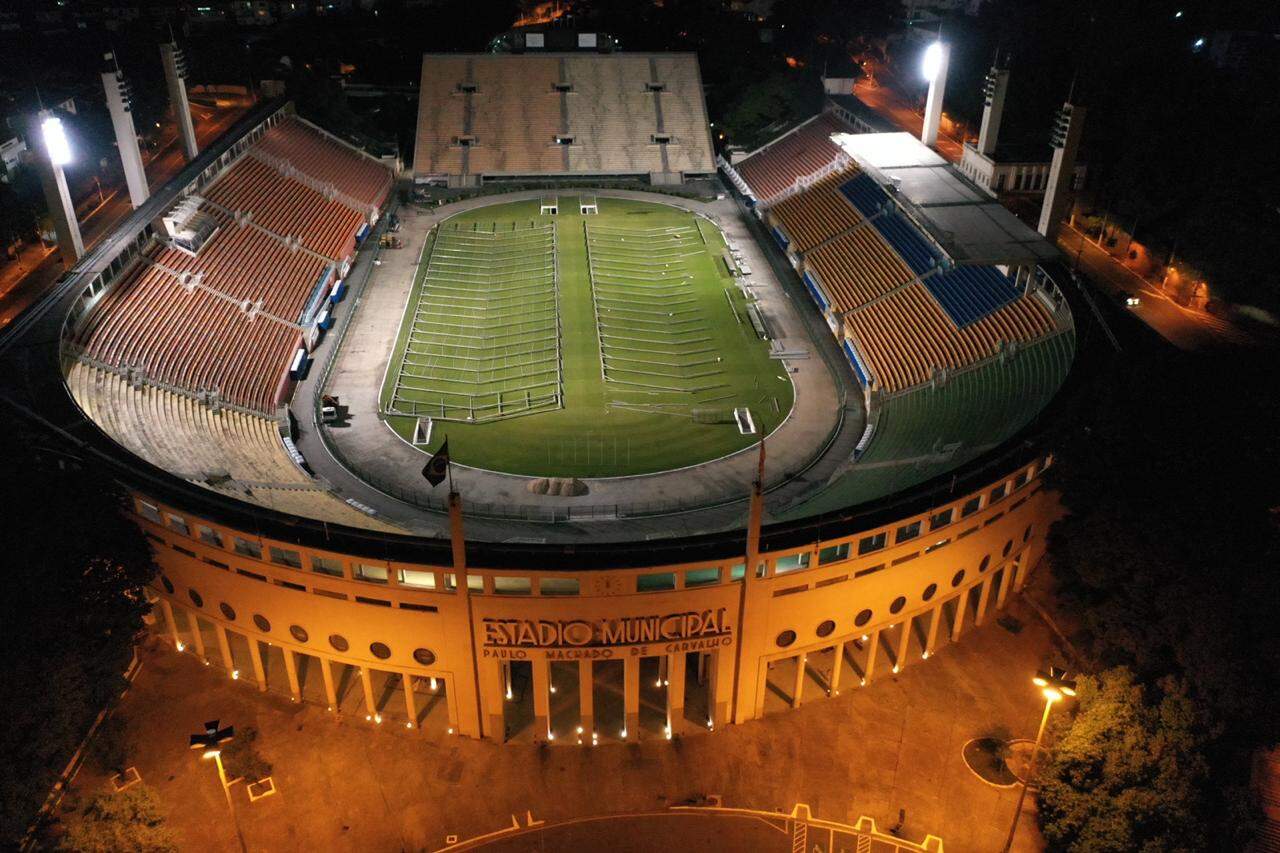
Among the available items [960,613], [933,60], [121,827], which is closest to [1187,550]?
[960,613]

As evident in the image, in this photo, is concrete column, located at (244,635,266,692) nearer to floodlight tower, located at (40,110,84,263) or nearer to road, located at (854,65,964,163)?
floodlight tower, located at (40,110,84,263)

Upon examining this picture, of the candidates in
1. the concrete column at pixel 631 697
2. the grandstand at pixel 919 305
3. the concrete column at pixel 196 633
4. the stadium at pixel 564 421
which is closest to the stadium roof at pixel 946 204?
the grandstand at pixel 919 305

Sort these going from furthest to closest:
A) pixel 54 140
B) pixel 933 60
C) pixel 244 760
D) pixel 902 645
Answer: pixel 933 60
pixel 54 140
pixel 902 645
pixel 244 760

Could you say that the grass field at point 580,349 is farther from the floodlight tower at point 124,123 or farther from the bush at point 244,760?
the floodlight tower at point 124,123

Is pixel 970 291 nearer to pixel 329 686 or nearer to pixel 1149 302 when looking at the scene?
pixel 1149 302

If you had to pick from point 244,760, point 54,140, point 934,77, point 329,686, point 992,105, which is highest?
point 934,77

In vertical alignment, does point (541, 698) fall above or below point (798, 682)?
above

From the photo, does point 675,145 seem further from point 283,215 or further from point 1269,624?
point 1269,624

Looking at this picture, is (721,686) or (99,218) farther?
(99,218)

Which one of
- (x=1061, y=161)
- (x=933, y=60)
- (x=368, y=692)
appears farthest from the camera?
(x=933, y=60)
